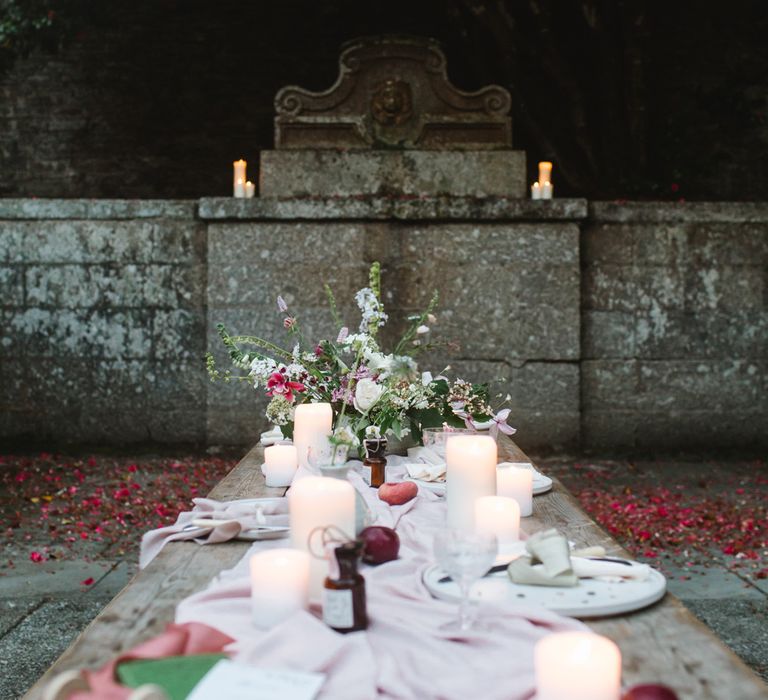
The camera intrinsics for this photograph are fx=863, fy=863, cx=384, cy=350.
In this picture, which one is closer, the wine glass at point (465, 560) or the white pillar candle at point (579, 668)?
the white pillar candle at point (579, 668)

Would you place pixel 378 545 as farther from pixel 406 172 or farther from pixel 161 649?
pixel 406 172

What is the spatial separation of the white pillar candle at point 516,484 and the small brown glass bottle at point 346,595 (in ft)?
2.48

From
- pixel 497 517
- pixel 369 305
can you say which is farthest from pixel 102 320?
pixel 497 517

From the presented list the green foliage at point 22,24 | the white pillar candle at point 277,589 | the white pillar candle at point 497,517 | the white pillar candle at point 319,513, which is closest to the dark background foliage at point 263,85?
the green foliage at point 22,24

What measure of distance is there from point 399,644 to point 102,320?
16.2ft

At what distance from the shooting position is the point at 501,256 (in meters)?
5.50

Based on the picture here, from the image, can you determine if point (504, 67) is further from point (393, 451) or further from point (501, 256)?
point (393, 451)

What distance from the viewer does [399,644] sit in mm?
1165

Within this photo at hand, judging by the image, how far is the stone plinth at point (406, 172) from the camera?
5.80 m

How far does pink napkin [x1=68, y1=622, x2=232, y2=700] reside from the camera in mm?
998

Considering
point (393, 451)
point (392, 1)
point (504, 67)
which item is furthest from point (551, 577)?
point (392, 1)

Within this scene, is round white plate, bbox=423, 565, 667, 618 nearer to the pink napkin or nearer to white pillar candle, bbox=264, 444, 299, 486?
the pink napkin

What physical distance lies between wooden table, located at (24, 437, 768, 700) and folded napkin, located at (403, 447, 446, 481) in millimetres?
536

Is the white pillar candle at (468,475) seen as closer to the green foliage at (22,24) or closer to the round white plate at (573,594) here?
the round white plate at (573,594)
